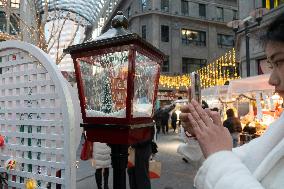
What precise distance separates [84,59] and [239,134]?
31.3 feet

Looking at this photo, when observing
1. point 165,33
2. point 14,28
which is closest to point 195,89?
point 14,28

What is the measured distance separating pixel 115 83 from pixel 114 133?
0.39 metres

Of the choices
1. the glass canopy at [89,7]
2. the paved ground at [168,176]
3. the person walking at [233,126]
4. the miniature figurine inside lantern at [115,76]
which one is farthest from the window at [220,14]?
the miniature figurine inside lantern at [115,76]

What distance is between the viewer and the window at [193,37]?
130ft

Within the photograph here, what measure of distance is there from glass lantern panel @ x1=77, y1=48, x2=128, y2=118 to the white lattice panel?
0.20m

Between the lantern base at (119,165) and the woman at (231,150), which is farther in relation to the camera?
the lantern base at (119,165)

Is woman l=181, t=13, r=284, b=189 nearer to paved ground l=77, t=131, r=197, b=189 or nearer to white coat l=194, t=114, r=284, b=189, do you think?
white coat l=194, t=114, r=284, b=189

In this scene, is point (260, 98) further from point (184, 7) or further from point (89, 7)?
point (184, 7)

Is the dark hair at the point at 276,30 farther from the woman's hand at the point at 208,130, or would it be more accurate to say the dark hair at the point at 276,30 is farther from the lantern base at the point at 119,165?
the lantern base at the point at 119,165

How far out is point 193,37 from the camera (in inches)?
1591

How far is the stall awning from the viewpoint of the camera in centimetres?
938

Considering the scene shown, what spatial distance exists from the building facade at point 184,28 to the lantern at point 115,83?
34.6m

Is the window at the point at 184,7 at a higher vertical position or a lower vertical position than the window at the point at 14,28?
higher

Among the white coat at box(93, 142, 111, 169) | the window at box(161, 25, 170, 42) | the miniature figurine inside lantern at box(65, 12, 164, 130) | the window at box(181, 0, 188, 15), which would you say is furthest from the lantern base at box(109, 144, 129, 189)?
the window at box(181, 0, 188, 15)
